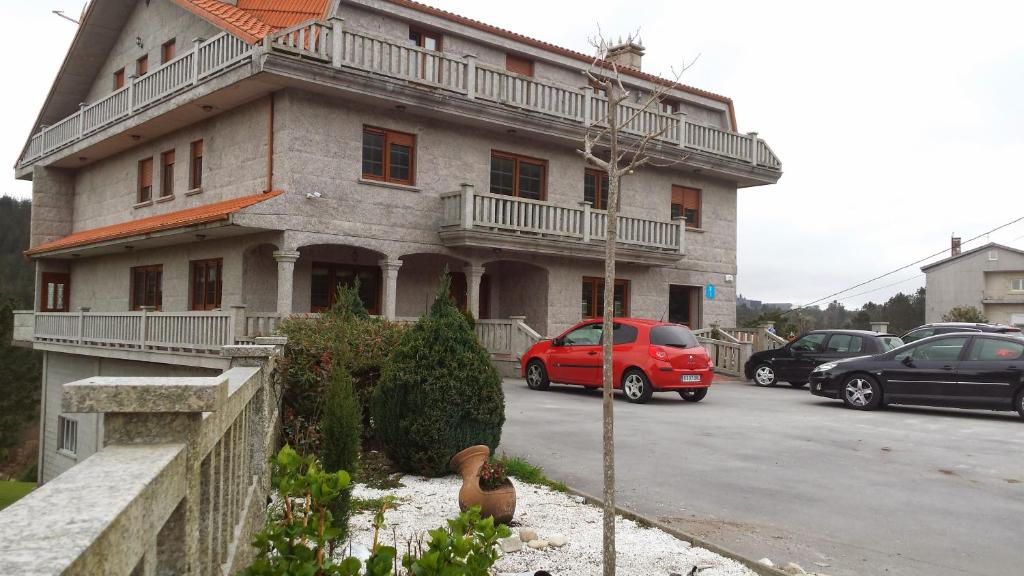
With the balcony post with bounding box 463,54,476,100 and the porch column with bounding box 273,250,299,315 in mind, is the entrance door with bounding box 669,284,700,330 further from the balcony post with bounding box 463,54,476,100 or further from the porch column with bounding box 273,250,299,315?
the porch column with bounding box 273,250,299,315

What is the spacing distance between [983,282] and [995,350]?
178 ft

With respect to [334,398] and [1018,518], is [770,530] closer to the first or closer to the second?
[1018,518]

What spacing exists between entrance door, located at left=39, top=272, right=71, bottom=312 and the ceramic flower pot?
2741 cm

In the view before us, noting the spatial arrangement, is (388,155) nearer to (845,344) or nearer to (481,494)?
(845,344)

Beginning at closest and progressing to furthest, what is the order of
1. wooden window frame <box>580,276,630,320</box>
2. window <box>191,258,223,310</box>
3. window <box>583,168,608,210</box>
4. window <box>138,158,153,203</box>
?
window <box>191,258,223,310</box>, window <box>138,158,153,203</box>, wooden window frame <box>580,276,630,320</box>, window <box>583,168,608,210</box>

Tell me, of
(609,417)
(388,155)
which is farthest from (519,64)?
(609,417)

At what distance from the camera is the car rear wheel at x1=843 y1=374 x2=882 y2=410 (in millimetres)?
15547

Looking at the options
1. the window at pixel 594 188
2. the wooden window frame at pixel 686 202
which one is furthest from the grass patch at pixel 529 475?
the wooden window frame at pixel 686 202

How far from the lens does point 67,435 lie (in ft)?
81.8

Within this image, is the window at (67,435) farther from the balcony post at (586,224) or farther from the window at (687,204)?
the window at (687,204)

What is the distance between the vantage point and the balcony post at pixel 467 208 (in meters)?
20.7

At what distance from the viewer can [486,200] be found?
21234 millimetres

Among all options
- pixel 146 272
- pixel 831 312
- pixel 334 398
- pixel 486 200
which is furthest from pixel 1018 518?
pixel 831 312

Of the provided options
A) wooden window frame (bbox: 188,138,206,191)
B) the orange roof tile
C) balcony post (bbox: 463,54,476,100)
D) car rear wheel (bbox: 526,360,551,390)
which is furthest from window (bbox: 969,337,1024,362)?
wooden window frame (bbox: 188,138,206,191)
